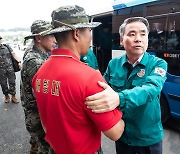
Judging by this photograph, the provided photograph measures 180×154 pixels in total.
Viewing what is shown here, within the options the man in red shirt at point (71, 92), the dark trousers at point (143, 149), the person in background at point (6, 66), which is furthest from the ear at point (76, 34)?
the person in background at point (6, 66)

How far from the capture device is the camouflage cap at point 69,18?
1119 mm

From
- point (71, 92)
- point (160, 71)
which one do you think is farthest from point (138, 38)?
point (71, 92)

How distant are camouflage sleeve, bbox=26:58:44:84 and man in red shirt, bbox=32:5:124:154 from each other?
0.98 metres

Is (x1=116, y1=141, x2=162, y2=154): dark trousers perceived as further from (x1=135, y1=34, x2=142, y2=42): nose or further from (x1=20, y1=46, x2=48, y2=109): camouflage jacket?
(x1=20, y1=46, x2=48, y2=109): camouflage jacket

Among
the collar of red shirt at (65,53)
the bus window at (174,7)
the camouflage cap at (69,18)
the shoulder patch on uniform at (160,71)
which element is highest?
the bus window at (174,7)

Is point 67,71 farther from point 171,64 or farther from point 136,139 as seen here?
point 171,64

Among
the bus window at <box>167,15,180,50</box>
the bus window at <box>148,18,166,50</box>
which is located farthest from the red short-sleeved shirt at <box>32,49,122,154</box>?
the bus window at <box>148,18,166,50</box>

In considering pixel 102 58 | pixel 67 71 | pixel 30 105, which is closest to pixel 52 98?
pixel 67 71

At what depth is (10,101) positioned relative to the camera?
232 inches

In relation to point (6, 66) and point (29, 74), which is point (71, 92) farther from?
point (6, 66)

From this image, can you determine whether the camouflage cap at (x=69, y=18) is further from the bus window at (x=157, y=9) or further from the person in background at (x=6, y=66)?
the person in background at (x=6, y=66)

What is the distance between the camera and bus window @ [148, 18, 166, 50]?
375 cm

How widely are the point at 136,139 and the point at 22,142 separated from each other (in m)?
2.53

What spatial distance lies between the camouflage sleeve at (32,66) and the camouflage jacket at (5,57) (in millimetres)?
3441
